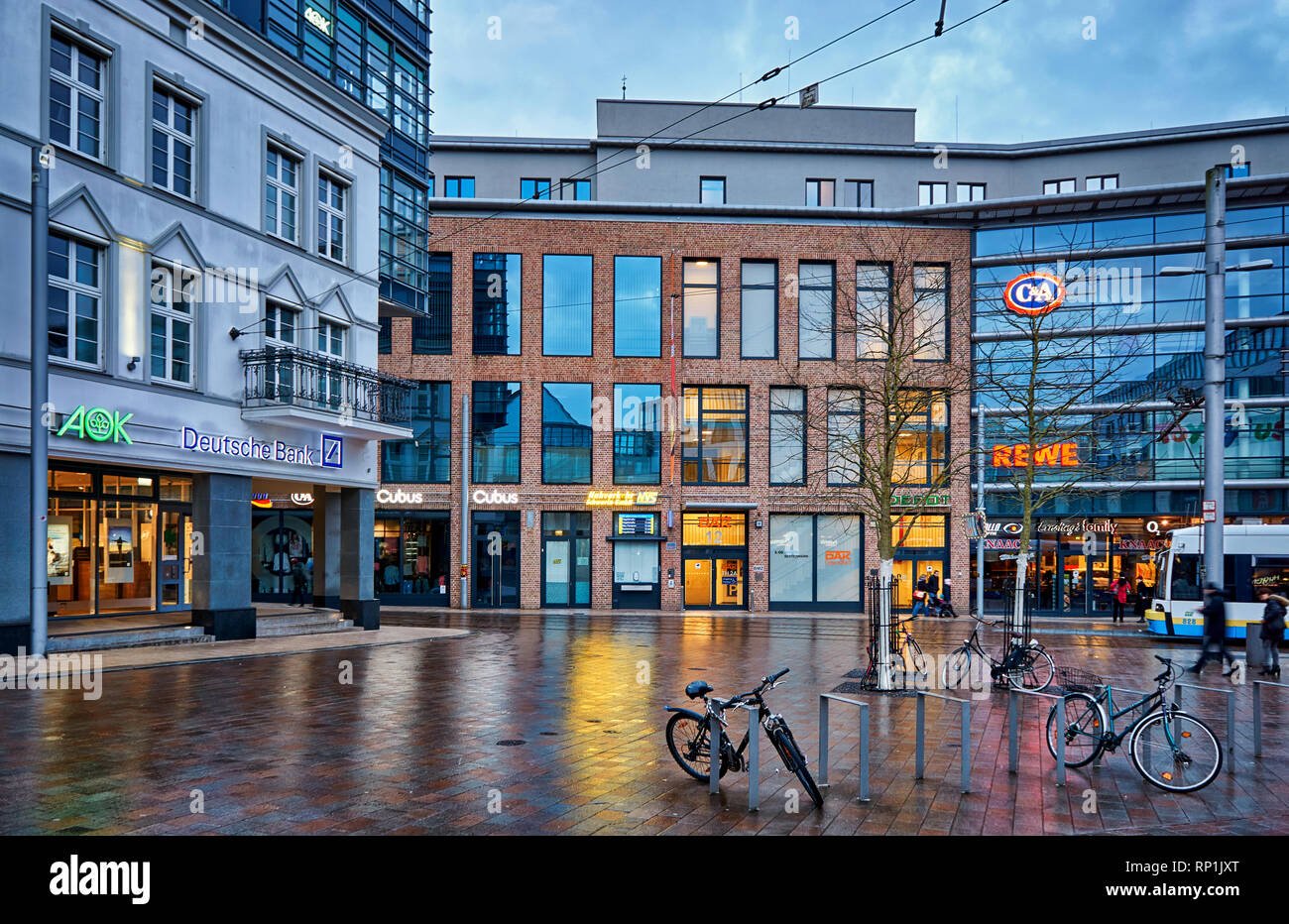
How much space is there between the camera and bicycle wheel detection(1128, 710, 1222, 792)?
27.9ft

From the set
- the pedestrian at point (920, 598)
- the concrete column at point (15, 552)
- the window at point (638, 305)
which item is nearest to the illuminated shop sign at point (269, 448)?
the concrete column at point (15, 552)

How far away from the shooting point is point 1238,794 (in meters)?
8.47

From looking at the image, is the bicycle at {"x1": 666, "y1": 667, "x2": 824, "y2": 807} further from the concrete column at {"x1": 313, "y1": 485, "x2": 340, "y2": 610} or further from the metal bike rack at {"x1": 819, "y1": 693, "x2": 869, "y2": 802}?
the concrete column at {"x1": 313, "y1": 485, "x2": 340, "y2": 610}

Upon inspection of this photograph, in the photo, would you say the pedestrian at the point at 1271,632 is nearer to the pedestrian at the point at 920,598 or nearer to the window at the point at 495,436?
the pedestrian at the point at 920,598

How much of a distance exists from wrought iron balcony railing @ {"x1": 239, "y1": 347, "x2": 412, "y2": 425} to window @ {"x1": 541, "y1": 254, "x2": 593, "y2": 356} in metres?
11.3

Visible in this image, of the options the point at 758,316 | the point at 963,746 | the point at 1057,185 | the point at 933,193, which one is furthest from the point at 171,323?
the point at 1057,185

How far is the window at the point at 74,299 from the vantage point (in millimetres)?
16891

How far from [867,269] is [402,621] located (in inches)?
854

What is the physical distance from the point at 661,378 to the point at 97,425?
876 inches

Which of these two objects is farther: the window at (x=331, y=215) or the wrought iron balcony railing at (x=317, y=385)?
the window at (x=331, y=215)

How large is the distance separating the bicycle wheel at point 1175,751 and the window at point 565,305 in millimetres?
29649
